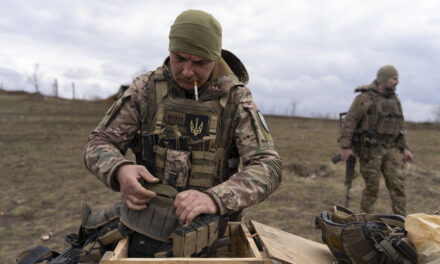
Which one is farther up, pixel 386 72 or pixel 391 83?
pixel 386 72

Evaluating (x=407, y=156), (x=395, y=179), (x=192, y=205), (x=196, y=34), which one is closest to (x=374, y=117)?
(x=407, y=156)

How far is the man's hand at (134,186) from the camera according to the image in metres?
1.82

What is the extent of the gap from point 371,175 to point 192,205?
4940mm

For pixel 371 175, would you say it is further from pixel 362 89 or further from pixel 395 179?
pixel 362 89

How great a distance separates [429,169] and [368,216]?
967cm

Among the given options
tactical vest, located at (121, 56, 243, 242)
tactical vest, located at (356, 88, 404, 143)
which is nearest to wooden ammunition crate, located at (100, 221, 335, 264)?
tactical vest, located at (121, 56, 243, 242)

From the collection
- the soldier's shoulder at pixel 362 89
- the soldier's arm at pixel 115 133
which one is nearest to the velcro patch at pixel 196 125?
the soldier's arm at pixel 115 133

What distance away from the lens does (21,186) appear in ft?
25.5

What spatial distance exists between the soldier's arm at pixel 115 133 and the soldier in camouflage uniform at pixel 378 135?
14.9ft

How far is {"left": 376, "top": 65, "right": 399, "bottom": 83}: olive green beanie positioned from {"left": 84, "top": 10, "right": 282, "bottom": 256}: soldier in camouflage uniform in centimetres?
444

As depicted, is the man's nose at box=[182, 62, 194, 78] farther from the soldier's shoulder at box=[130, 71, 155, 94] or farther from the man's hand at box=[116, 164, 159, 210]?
the man's hand at box=[116, 164, 159, 210]

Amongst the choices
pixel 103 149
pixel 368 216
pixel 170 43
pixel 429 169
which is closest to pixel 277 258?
pixel 368 216

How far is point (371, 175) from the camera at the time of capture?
5.84 m

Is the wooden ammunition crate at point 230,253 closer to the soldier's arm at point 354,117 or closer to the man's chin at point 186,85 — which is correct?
the man's chin at point 186,85
